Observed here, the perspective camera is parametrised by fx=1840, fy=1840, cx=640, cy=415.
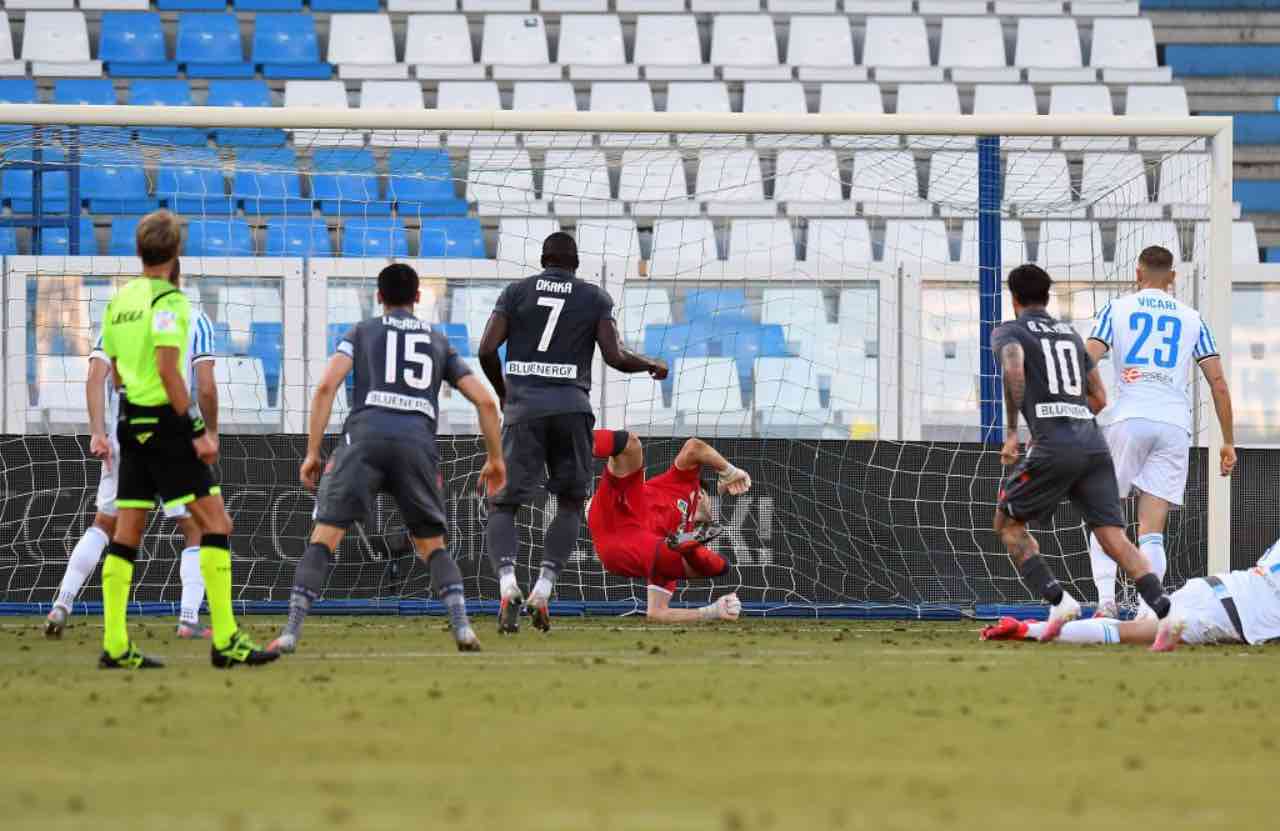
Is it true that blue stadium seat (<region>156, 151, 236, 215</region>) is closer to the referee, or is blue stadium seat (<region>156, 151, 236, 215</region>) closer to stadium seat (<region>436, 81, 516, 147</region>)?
stadium seat (<region>436, 81, 516, 147</region>)

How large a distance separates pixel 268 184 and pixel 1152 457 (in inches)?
366

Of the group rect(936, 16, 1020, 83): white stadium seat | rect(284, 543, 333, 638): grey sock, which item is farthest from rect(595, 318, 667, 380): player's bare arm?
rect(936, 16, 1020, 83): white stadium seat

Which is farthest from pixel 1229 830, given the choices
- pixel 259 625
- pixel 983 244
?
pixel 983 244

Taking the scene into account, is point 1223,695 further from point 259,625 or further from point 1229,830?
point 259,625

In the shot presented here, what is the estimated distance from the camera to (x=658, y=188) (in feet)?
48.4

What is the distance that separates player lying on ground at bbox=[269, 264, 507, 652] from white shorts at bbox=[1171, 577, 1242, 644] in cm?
338

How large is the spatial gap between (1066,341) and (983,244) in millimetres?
3291

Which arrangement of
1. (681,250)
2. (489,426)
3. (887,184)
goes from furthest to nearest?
(887,184), (681,250), (489,426)

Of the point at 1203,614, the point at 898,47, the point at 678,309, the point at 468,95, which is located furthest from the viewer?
the point at 898,47

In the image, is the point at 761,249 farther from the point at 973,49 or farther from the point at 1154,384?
the point at 973,49

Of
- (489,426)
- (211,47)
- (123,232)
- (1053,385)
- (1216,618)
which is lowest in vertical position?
(1216,618)

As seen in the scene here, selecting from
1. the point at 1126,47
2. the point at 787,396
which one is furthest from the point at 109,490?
the point at 1126,47

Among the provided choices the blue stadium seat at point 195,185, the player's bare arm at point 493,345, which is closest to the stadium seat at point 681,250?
the blue stadium seat at point 195,185

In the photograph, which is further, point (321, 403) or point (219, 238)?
point (219, 238)
